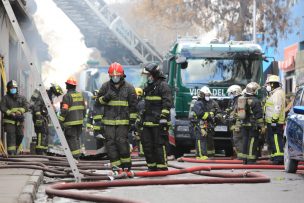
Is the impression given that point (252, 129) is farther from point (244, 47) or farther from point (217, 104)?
point (244, 47)

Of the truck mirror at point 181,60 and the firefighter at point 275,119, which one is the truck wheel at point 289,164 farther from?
the truck mirror at point 181,60

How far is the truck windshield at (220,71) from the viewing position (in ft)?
70.9

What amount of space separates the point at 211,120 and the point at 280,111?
314 cm

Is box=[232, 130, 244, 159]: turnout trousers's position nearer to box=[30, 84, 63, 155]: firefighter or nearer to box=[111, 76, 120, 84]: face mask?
box=[30, 84, 63, 155]: firefighter

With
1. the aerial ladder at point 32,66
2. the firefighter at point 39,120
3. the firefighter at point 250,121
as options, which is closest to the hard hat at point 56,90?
the firefighter at point 39,120

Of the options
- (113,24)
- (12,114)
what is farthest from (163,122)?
(113,24)

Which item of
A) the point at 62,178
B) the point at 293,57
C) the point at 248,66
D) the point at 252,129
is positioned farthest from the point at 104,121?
the point at 293,57

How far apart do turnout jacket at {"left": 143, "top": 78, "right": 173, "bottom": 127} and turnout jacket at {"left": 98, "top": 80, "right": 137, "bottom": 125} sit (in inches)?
18.1

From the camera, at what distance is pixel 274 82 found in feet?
56.1

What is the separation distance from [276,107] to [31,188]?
7308 millimetres

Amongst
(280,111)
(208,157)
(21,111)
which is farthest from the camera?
(208,157)

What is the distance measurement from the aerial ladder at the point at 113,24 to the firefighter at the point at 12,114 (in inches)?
360

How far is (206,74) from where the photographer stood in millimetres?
21688

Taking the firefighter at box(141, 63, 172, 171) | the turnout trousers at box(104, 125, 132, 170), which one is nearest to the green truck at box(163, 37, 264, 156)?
the firefighter at box(141, 63, 172, 171)
